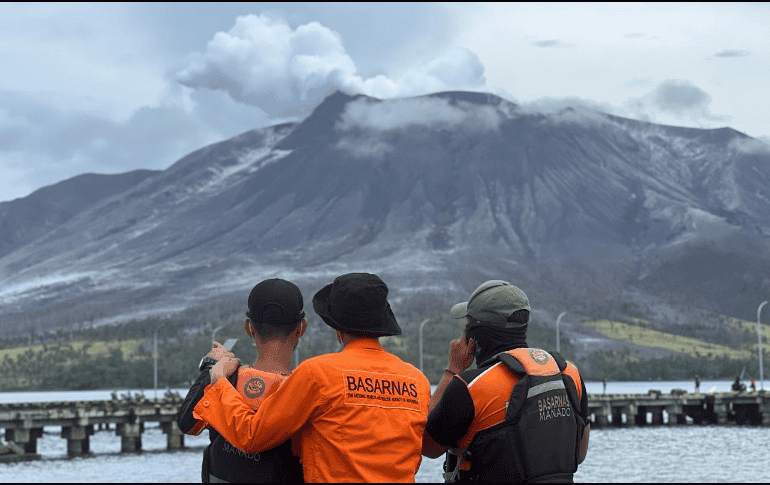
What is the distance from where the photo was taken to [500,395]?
234 inches

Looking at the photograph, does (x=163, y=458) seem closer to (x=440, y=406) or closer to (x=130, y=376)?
(x=440, y=406)

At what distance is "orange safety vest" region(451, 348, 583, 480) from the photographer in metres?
5.93

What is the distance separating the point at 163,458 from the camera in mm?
54188

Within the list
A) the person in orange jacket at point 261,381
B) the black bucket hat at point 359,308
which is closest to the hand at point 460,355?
the black bucket hat at point 359,308

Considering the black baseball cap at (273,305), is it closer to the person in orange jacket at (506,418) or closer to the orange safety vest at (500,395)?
the person in orange jacket at (506,418)

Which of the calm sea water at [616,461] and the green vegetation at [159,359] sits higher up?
the calm sea water at [616,461]

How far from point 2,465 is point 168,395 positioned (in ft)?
84.0

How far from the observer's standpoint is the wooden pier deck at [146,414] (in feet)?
171

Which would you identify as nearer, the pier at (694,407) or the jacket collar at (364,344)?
the jacket collar at (364,344)

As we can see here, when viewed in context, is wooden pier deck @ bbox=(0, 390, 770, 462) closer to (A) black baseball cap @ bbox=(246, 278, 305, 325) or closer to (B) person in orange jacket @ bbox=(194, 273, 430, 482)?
(A) black baseball cap @ bbox=(246, 278, 305, 325)

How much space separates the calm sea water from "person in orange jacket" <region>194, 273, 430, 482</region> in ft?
131

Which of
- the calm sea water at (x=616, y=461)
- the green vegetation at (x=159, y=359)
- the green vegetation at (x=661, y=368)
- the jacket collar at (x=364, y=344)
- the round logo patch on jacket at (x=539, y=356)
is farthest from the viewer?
the green vegetation at (x=661, y=368)

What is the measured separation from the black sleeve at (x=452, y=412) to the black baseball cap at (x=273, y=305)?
39.3 inches

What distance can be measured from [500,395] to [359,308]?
0.96m
